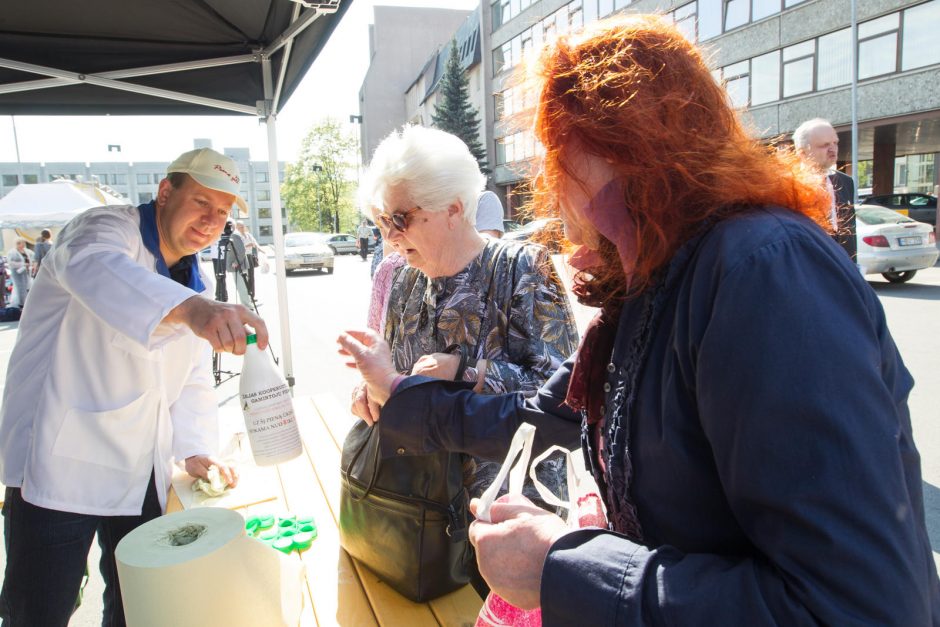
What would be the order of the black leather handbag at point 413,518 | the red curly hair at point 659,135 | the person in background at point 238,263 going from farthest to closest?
the person in background at point 238,263 → the black leather handbag at point 413,518 → the red curly hair at point 659,135

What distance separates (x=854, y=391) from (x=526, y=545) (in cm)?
46

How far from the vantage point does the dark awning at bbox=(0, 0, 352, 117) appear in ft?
7.97

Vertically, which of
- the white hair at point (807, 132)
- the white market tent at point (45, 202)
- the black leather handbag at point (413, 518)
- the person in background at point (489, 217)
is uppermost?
the white market tent at point (45, 202)

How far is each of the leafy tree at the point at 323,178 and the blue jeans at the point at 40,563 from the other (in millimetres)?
48210

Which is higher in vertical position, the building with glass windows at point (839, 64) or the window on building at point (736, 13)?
the window on building at point (736, 13)

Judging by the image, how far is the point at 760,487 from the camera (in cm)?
Result: 63

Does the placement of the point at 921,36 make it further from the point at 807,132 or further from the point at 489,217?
the point at 489,217

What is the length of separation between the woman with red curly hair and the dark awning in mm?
1692

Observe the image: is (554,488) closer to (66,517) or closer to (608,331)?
(608,331)

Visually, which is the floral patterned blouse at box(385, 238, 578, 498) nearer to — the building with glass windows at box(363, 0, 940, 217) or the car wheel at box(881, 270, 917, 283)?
the car wheel at box(881, 270, 917, 283)

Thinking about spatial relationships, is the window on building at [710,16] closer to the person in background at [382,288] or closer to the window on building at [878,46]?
the window on building at [878,46]

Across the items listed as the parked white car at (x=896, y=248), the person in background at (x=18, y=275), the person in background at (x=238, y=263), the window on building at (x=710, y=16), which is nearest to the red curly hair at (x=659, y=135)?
the person in background at (x=238, y=263)

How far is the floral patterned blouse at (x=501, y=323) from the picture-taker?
178cm

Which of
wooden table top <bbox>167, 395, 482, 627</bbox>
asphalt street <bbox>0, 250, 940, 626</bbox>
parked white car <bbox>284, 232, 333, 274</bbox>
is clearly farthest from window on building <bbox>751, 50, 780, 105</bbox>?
wooden table top <bbox>167, 395, 482, 627</bbox>
